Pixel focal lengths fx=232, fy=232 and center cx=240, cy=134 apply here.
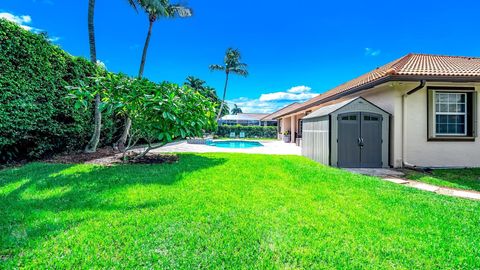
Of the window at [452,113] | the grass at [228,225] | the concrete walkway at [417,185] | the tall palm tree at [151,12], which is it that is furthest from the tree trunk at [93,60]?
the window at [452,113]

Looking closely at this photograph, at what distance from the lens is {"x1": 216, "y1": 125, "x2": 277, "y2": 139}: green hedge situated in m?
39.9

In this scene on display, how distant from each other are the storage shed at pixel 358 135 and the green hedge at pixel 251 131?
3119 cm

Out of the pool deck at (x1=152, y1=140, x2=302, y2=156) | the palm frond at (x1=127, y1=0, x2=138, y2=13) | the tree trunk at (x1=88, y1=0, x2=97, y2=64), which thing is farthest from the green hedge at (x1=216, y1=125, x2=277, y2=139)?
the tree trunk at (x1=88, y1=0, x2=97, y2=64)

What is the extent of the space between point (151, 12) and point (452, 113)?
1543cm

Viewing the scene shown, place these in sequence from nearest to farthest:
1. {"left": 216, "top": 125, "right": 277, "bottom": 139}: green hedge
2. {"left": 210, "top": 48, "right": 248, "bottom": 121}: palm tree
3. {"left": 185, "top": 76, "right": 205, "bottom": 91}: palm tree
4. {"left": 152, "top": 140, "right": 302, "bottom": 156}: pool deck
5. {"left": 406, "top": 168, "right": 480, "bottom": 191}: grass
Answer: {"left": 406, "top": 168, "right": 480, "bottom": 191}: grass
{"left": 152, "top": 140, "right": 302, "bottom": 156}: pool deck
{"left": 210, "top": 48, "right": 248, "bottom": 121}: palm tree
{"left": 216, "top": 125, "right": 277, "bottom": 139}: green hedge
{"left": 185, "top": 76, "right": 205, "bottom": 91}: palm tree

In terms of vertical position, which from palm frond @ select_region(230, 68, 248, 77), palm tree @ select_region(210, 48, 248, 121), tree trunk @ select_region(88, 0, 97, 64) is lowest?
tree trunk @ select_region(88, 0, 97, 64)

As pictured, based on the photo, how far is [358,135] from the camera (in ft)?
29.2

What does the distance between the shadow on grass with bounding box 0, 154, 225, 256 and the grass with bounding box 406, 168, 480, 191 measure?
6925 millimetres

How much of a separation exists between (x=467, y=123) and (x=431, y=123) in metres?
1.56

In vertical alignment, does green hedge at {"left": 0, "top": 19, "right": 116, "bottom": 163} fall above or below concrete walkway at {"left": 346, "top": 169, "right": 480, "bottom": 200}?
above

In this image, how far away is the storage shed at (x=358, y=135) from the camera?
884cm

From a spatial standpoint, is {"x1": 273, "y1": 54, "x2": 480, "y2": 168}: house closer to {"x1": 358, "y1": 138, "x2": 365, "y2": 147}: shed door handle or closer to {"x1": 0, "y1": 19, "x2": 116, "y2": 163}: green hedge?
{"x1": 358, "y1": 138, "x2": 365, "y2": 147}: shed door handle

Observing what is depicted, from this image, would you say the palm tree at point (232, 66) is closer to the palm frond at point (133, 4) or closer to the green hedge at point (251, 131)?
the green hedge at point (251, 131)

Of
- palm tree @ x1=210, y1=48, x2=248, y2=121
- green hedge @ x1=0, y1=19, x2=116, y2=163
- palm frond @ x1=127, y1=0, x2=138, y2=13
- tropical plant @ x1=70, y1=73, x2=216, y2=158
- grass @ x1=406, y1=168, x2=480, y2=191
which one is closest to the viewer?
grass @ x1=406, y1=168, x2=480, y2=191
